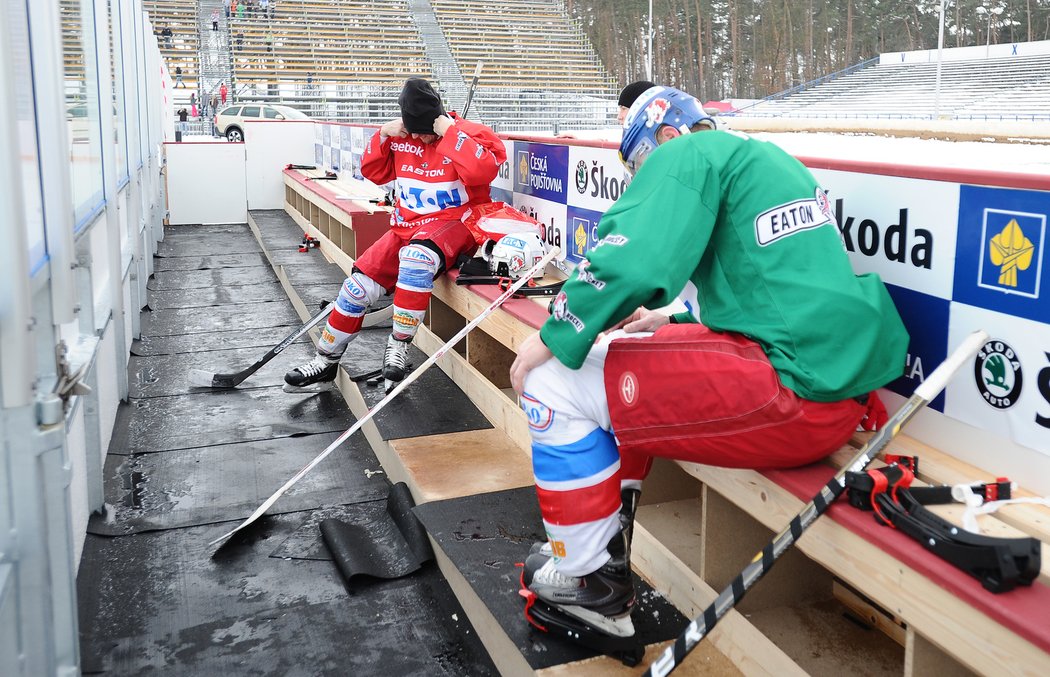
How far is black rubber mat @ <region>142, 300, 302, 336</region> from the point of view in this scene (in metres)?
5.47

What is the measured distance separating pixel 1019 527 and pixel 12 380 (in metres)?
1.61

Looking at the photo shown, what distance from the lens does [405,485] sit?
296 cm

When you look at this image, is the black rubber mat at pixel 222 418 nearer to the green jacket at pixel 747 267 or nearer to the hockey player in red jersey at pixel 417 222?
the hockey player in red jersey at pixel 417 222

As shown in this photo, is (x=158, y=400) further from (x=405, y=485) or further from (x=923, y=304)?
(x=923, y=304)

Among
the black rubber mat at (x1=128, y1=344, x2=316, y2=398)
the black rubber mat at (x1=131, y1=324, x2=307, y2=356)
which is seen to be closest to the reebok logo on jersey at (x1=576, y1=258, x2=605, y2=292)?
the black rubber mat at (x1=128, y1=344, x2=316, y2=398)

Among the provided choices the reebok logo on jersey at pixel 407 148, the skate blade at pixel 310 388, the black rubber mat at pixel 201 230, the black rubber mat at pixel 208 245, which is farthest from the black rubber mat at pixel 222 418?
the black rubber mat at pixel 201 230

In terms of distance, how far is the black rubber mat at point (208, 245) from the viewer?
27.0 ft

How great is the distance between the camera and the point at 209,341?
5.20m

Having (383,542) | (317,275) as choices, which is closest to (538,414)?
(383,542)

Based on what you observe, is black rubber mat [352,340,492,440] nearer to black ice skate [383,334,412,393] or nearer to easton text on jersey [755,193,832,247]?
black ice skate [383,334,412,393]

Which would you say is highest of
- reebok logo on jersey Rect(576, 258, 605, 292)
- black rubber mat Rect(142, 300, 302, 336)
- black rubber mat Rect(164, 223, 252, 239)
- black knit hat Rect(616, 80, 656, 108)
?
black knit hat Rect(616, 80, 656, 108)

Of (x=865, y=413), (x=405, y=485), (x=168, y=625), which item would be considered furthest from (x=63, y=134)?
(x=865, y=413)

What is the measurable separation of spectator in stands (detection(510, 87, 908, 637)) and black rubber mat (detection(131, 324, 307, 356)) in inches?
133

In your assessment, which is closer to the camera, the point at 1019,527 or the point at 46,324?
the point at 1019,527
